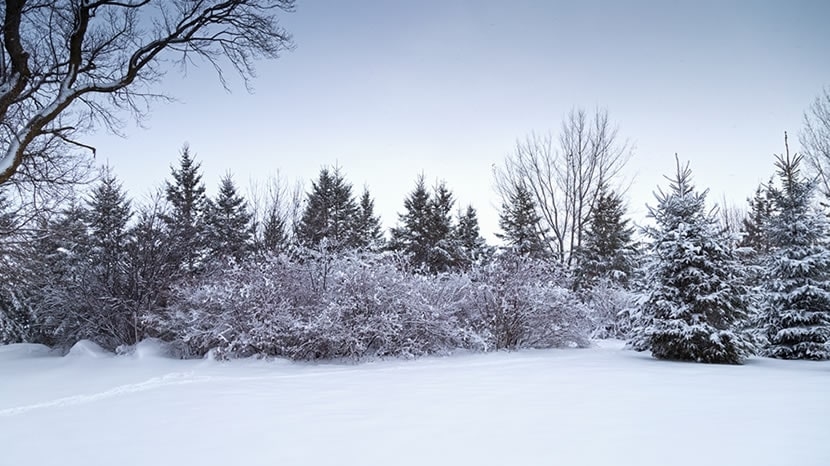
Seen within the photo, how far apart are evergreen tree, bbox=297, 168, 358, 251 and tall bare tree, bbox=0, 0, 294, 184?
1325 cm

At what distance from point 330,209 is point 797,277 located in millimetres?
19152

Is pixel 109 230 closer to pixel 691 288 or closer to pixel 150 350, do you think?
pixel 150 350

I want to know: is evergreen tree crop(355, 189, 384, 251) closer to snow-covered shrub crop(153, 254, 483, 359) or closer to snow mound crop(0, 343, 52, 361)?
snow mound crop(0, 343, 52, 361)

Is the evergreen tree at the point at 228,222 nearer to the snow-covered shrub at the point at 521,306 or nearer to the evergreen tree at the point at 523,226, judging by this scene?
the evergreen tree at the point at 523,226

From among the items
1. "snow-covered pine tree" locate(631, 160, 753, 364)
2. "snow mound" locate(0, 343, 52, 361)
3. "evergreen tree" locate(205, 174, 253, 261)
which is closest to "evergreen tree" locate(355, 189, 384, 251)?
"evergreen tree" locate(205, 174, 253, 261)

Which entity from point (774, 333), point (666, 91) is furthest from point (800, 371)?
point (666, 91)

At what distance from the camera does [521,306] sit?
9281mm

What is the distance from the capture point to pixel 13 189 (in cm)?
950

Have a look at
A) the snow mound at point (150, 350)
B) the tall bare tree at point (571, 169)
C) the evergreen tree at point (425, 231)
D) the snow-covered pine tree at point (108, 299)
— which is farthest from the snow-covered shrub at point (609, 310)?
the snow-covered pine tree at point (108, 299)

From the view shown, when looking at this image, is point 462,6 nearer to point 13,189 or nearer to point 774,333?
point 774,333

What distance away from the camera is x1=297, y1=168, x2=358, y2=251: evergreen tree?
73.8ft

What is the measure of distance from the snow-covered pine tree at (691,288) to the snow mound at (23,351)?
13798mm

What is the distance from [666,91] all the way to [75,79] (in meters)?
13.6

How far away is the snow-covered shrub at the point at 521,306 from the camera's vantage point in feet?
30.4
